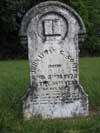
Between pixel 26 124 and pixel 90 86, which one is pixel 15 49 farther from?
pixel 26 124

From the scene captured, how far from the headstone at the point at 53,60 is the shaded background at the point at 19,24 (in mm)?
24252

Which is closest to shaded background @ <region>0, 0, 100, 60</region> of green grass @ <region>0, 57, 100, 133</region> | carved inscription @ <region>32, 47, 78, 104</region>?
green grass @ <region>0, 57, 100, 133</region>

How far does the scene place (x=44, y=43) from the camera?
10.5 meters

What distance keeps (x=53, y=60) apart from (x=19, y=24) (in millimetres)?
28304

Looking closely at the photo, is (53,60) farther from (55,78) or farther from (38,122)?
(38,122)

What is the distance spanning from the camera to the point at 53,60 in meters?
10.6

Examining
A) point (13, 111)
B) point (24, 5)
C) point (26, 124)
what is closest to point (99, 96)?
point (13, 111)

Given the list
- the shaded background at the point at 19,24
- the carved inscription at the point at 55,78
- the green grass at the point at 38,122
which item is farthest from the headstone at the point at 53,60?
the shaded background at the point at 19,24

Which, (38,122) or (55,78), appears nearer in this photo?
(38,122)

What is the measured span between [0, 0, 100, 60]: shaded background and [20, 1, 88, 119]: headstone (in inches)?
955

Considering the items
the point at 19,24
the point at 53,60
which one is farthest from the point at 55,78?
the point at 19,24

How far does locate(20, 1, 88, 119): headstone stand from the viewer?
1051cm

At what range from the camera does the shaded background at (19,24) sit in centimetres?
3806

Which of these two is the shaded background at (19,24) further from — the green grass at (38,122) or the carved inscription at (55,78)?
the carved inscription at (55,78)
